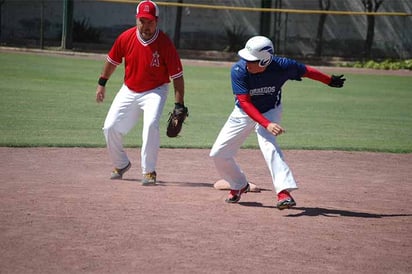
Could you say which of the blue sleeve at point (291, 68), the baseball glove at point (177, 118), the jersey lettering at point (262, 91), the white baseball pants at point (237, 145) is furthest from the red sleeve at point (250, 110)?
the baseball glove at point (177, 118)

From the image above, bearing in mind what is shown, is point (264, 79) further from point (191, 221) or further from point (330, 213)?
point (191, 221)

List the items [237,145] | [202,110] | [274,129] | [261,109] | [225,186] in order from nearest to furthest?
1. [274,129]
2. [261,109]
3. [237,145]
4. [225,186]
5. [202,110]

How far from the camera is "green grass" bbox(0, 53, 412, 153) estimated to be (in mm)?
13031

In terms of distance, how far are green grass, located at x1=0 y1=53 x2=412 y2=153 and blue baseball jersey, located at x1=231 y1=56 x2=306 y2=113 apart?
14.1ft

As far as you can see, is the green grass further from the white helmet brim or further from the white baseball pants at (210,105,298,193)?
Result: the white helmet brim

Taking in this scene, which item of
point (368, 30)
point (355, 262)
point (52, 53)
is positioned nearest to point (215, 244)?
point (355, 262)

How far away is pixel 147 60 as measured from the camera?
9406mm

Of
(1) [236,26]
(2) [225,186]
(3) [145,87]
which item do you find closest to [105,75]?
(3) [145,87]

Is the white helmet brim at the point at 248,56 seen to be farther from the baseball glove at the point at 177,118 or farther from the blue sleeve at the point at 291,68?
the baseball glove at the point at 177,118

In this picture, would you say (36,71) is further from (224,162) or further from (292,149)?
(224,162)

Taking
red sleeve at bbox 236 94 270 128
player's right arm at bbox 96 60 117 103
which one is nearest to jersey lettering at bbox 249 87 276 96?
red sleeve at bbox 236 94 270 128

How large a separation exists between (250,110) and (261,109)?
0.41 meters

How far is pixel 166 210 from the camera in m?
7.91

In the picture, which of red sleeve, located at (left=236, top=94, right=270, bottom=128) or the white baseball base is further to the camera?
the white baseball base
